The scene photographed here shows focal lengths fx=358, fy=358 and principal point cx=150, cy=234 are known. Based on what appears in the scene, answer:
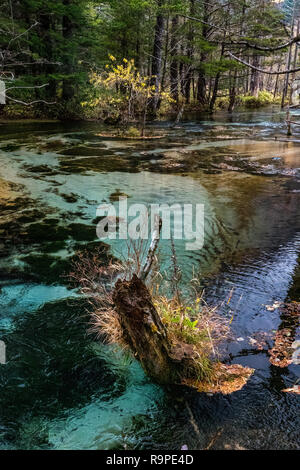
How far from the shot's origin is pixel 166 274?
4.80 meters

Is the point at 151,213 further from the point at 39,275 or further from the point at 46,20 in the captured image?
the point at 46,20

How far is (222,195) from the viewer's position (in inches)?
364

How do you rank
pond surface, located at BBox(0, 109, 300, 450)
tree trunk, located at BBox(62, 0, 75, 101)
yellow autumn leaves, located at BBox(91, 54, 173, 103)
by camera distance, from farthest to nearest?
tree trunk, located at BBox(62, 0, 75, 101), yellow autumn leaves, located at BBox(91, 54, 173, 103), pond surface, located at BBox(0, 109, 300, 450)

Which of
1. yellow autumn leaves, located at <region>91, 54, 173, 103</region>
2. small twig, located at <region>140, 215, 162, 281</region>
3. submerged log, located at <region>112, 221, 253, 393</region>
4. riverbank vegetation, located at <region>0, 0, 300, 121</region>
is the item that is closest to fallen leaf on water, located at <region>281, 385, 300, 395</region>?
submerged log, located at <region>112, 221, 253, 393</region>

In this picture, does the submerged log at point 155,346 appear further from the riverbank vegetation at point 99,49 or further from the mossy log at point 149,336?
the riverbank vegetation at point 99,49

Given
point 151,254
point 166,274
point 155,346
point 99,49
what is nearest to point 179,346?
point 155,346

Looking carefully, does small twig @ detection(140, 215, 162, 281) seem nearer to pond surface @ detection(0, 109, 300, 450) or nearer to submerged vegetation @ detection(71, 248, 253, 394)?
submerged vegetation @ detection(71, 248, 253, 394)

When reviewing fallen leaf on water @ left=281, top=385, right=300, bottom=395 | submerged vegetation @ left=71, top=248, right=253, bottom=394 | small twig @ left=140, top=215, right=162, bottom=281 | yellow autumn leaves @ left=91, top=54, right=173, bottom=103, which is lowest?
fallen leaf on water @ left=281, top=385, right=300, bottom=395

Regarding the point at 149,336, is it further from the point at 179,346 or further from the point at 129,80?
the point at 129,80

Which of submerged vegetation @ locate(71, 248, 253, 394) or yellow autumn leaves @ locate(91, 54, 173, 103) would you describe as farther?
yellow autumn leaves @ locate(91, 54, 173, 103)

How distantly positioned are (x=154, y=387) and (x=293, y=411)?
4.06ft

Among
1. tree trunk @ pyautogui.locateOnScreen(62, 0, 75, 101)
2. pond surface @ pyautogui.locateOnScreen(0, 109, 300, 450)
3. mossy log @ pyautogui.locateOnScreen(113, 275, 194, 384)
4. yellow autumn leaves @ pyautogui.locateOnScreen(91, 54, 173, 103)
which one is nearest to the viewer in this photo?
pond surface @ pyautogui.locateOnScreen(0, 109, 300, 450)

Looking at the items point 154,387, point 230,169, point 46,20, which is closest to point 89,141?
point 230,169

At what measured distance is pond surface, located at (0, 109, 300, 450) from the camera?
9.75 feet
